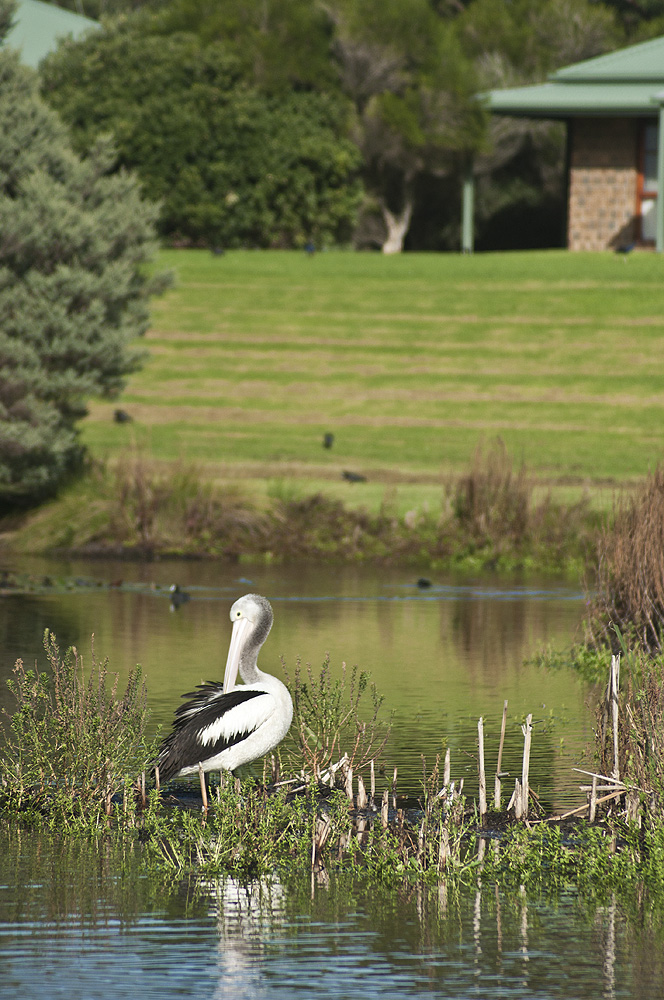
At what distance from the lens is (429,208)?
225ft

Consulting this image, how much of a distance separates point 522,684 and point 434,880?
6758 mm

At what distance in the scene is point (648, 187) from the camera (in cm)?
4556

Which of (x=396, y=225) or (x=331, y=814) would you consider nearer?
(x=331, y=814)

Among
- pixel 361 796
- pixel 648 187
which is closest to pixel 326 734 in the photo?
pixel 361 796

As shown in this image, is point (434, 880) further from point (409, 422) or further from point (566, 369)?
point (566, 369)

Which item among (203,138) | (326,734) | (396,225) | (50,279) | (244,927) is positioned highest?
(203,138)

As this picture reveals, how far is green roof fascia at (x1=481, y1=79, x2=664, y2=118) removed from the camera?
44.2 m

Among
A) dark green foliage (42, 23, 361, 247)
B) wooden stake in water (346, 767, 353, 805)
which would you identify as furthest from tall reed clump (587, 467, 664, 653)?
dark green foliage (42, 23, 361, 247)

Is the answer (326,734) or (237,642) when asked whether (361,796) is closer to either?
(326,734)

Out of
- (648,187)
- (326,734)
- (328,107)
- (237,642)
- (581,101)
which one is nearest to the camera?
(326,734)

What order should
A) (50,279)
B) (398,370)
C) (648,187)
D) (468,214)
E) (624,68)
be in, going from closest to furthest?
(50,279) < (398,370) < (648,187) < (624,68) < (468,214)

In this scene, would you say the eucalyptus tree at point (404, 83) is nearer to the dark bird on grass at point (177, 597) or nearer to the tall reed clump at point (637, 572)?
the dark bird on grass at point (177, 597)

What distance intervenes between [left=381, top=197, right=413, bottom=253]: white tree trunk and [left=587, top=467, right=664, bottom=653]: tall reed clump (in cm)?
5090

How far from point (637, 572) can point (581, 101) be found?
31.4 metres
